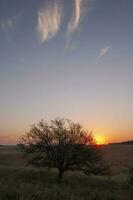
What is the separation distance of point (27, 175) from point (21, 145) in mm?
3272

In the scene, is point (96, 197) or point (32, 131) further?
point (32, 131)

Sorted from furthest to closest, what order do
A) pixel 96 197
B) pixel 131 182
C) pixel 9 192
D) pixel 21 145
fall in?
pixel 21 145 → pixel 131 182 → pixel 96 197 → pixel 9 192

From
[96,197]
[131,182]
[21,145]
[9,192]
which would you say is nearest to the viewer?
[9,192]

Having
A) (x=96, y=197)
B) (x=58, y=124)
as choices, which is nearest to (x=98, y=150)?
(x=58, y=124)

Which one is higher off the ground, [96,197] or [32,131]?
[32,131]

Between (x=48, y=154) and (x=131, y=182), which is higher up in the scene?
(x=48, y=154)

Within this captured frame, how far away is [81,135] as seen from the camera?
3488 centimetres

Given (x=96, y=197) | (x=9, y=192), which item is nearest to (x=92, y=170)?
(x=96, y=197)

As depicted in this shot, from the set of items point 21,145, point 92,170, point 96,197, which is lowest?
point 96,197

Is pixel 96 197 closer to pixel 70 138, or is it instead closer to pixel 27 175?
pixel 70 138

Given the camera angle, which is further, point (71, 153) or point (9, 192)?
point (71, 153)

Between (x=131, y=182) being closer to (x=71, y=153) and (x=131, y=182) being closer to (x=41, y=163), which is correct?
(x=71, y=153)

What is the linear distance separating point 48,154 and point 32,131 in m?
3.32

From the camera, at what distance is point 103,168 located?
34.7 metres
